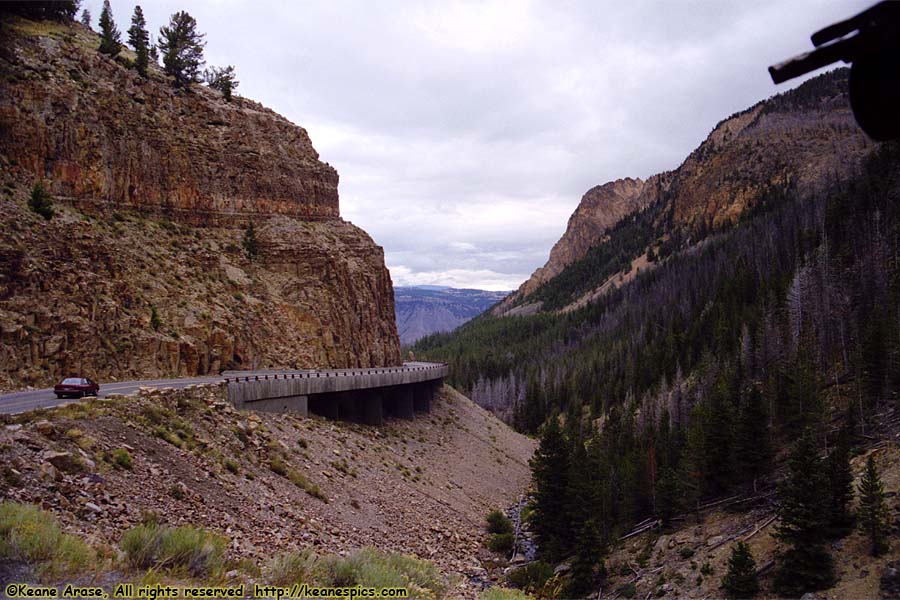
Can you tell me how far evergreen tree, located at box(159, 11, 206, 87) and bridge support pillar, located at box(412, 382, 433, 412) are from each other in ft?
102

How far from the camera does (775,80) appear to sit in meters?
3.45

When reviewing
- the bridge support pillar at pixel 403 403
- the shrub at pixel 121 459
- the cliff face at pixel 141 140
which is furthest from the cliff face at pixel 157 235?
the shrub at pixel 121 459

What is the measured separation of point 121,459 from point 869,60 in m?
15.7

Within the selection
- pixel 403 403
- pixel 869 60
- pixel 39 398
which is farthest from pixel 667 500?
pixel 869 60

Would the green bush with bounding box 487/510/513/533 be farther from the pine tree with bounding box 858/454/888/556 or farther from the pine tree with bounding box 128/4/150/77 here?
the pine tree with bounding box 128/4/150/77

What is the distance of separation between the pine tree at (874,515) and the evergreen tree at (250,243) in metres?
36.4

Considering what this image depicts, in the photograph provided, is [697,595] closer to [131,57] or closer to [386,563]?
[386,563]

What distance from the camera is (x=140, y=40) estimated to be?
38.3 meters

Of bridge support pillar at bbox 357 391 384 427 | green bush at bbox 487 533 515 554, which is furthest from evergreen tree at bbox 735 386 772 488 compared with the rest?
bridge support pillar at bbox 357 391 384 427

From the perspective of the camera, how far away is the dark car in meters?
18.9

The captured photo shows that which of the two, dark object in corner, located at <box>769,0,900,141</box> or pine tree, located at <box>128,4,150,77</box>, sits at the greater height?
pine tree, located at <box>128,4,150,77</box>

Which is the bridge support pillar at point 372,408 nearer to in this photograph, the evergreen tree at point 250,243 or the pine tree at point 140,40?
the evergreen tree at point 250,243

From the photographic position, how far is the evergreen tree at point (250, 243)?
38.6 meters

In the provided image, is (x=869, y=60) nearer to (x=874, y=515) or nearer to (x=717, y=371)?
(x=874, y=515)
